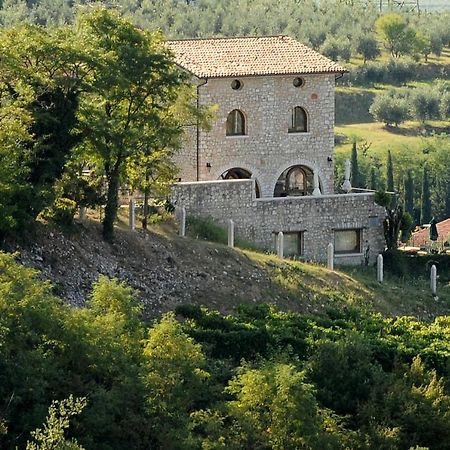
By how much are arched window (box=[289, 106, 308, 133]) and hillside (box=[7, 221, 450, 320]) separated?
5.69 meters

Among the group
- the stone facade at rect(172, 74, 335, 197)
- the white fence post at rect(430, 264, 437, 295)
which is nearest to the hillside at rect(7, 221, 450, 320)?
the white fence post at rect(430, 264, 437, 295)

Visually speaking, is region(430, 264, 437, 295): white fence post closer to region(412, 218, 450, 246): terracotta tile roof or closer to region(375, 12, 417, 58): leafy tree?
region(412, 218, 450, 246): terracotta tile roof

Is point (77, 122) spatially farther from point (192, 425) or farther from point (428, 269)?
point (428, 269)

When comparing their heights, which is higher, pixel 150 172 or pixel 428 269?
pixel 150 172

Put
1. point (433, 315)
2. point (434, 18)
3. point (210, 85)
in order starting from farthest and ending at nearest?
1. point (434, 18)
2. point (210, 85)
3. point (433, 315)

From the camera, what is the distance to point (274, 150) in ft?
176

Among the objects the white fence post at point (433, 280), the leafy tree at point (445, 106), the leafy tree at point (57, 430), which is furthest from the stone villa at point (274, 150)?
the leafy tree at point (445, 106)

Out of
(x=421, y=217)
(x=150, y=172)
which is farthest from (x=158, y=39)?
(x=421, y=217)

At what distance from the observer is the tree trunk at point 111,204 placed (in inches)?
1683

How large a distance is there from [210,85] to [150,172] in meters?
7.54

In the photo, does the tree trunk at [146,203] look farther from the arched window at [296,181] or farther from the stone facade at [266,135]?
the arched window at [296,181]

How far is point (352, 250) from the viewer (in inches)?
2061

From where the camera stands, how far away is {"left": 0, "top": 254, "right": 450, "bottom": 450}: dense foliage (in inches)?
1210

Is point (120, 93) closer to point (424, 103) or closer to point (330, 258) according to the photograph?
point (330, 258)
